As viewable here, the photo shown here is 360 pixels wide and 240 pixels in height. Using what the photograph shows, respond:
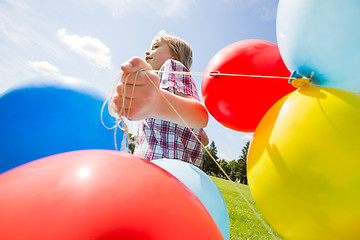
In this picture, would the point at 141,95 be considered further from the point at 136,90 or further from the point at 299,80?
the point at 299,80

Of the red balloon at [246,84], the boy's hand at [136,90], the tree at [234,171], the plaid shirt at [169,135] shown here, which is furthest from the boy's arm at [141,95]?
the tree at [234,171]

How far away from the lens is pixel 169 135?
61.2 inches

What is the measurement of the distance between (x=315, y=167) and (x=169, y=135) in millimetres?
943

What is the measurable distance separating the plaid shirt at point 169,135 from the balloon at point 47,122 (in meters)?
0.25

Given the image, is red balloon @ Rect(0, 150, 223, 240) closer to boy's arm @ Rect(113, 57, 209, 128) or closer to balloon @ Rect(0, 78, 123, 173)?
boy's arm @ Rect(113, 57, 209, 128)

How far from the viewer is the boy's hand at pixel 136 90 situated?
0.92 metres

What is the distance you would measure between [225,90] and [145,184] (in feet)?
2.38

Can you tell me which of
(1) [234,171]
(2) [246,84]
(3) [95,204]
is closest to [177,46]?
(2) [246,84]

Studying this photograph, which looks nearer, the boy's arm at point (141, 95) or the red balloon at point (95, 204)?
the red balloon at point (95, 204)

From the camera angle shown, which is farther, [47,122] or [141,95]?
[47,122]

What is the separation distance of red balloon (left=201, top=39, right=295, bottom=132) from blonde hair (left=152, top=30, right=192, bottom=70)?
2.75 ft

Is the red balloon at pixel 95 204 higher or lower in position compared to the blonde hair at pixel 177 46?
lower

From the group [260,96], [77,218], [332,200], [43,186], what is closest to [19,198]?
[43,186]

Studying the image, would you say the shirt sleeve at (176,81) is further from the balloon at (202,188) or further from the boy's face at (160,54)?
the balloon at (202,188)
